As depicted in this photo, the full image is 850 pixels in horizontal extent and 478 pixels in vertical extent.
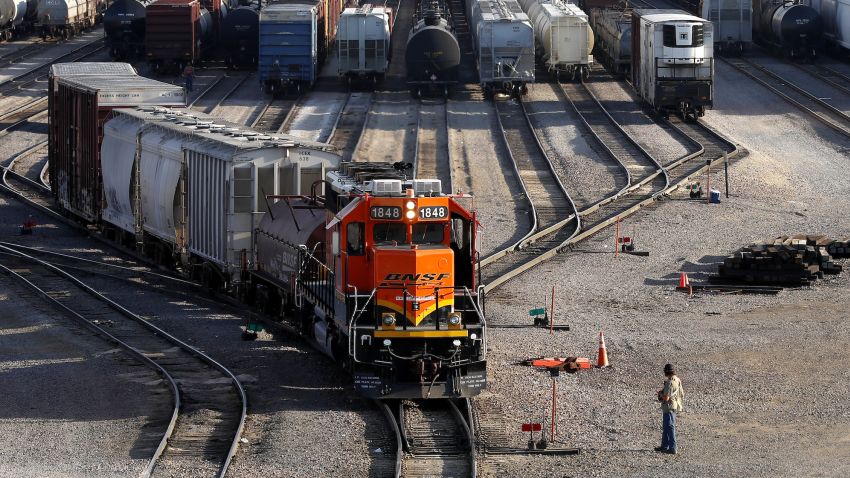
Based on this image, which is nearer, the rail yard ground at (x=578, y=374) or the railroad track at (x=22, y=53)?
the rail yard ground at (x=578, y=374)

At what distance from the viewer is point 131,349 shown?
25016 mm

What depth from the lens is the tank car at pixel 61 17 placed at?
78.1 metres

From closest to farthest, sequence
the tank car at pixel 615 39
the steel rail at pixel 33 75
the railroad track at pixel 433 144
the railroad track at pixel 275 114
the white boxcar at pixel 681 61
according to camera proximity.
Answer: the railroad track at pixel 433 144, the white boxcar at pixel 681 61, the railroad track at pixel 275 114, the steel rail at pixel 33 75, the tank car at pixel 615 39

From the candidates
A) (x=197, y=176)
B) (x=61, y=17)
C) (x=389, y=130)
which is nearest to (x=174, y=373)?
(x=197, y=176)

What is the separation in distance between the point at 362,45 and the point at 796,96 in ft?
58.7

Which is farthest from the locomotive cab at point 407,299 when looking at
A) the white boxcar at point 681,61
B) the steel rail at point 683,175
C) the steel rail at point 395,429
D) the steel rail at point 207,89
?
the steel rail at point 207,89

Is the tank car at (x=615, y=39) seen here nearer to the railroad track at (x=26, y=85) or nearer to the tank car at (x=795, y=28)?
the tank car at (x=795, y=28)

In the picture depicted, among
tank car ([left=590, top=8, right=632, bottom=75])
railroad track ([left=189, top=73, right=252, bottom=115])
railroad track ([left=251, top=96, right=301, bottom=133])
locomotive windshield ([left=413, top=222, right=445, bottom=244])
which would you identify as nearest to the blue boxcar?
railroad track ([left=251, top=96, right=301, bottom=133])

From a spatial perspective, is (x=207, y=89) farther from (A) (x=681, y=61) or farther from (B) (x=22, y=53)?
(A) (x=681, y=61)

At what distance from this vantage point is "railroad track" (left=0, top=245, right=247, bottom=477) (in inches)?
752

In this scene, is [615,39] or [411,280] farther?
[615,39]

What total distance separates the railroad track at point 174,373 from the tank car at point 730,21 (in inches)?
1768

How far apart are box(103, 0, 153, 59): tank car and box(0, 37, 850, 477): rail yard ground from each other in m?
30.8

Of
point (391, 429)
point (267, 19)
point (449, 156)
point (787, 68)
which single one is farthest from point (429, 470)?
point (787, 68)
